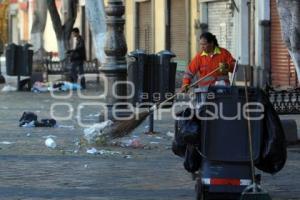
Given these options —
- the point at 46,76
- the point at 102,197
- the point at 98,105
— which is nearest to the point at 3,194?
the point at 102,197

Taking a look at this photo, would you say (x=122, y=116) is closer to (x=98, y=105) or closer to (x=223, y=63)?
(x=223, y=63)

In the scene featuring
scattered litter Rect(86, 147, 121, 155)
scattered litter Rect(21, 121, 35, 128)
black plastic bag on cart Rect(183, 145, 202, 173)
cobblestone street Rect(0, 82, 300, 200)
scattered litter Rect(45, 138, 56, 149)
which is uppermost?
black plastic bag on cart Rect(183, 145, 202, 173)

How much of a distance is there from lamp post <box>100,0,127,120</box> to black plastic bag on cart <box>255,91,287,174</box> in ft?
19.1

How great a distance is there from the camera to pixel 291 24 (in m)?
10.6

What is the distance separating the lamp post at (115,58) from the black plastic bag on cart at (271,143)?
5836mm

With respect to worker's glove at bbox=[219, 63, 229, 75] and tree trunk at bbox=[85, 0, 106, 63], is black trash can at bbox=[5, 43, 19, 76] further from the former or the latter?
worker's glove at bbox=[219, 63, 229, 75]

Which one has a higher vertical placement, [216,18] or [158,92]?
[216,18]

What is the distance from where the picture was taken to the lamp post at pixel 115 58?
42.2ft

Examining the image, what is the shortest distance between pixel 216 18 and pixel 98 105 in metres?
8.47

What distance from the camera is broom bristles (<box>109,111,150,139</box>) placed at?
35.0 feet

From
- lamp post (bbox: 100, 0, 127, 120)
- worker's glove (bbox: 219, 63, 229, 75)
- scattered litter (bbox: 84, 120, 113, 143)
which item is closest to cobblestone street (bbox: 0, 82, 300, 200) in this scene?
scattered litter (bbox: 84, 120, 113, 143)

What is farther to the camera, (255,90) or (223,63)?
(223,63)

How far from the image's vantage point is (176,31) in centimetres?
2889

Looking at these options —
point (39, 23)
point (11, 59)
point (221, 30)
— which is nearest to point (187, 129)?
point (11, 59)
